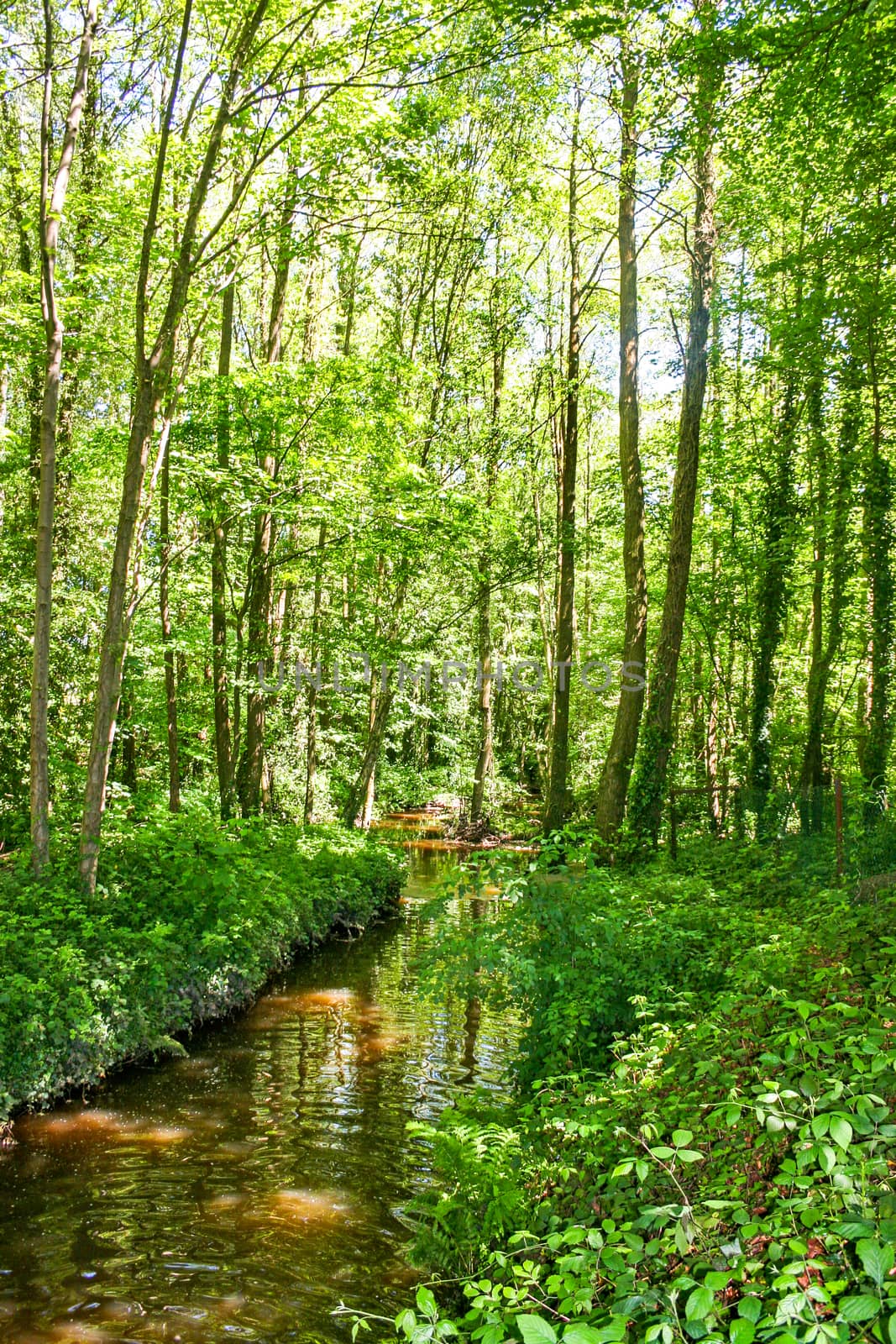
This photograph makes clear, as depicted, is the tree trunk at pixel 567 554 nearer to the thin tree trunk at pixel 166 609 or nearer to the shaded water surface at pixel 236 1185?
the thin tree trunk at pixel 166 609

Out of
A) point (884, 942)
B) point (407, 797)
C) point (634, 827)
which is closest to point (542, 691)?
point (407, 797)

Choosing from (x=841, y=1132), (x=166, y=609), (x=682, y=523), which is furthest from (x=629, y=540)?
(x=841, y=1132)

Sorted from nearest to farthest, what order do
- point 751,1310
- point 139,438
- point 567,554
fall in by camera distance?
point 751,1310
point 139,438
point 567,554

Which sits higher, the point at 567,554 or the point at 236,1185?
the point at 567,554

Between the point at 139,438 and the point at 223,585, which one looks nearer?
the point at 139,438

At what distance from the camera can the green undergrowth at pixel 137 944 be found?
625cm

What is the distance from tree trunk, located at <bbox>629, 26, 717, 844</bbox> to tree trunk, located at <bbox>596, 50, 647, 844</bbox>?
352mm

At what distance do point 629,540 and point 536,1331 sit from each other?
12.7 meters

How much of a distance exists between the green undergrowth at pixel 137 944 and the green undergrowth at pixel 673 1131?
2.84m

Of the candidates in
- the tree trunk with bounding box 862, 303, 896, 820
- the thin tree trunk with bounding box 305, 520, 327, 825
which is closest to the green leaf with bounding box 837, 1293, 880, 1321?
the tree trunk with bounding box 862, 303, 896, 820

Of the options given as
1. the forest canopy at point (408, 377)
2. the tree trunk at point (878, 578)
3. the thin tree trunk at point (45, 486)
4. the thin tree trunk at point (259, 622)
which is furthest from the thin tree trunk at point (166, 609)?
the tree trunk at point (878, 578)

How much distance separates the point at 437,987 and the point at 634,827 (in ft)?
24.9

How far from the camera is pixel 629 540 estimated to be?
13781mm

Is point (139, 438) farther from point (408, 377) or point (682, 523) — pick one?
point (682, 523)
